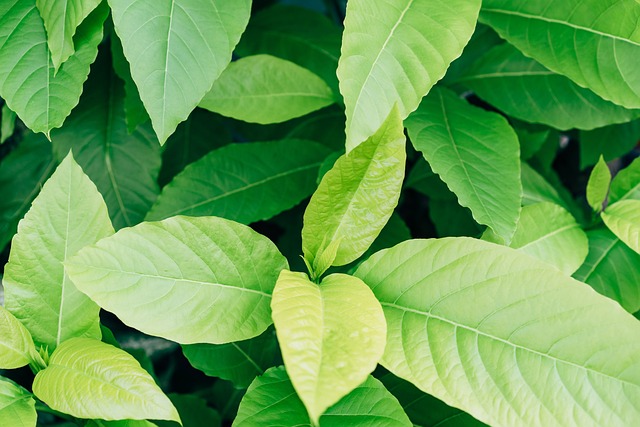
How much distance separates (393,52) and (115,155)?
21.4 inches

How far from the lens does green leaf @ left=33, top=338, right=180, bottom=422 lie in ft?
1.88

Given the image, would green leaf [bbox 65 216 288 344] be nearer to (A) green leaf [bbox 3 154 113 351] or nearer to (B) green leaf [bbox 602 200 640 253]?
(A) green leaf [bbox 3 154 113 351]

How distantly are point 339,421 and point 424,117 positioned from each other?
1.33 ft

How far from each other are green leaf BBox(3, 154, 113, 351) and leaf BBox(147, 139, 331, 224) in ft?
0.53

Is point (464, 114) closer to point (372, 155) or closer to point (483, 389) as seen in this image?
point (372, 155)

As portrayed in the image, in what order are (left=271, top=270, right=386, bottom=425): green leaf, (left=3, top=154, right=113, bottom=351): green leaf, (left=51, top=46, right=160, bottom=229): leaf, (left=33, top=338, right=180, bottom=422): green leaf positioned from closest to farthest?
(left=271, top=270, right=386, bottom=425): green leaf < (left=33, top=338, right=180, bottom=422): green leaf < (left=3, top=154, right=113, bottom=351): green leaf < (left=51, top=46, right=160, bottom=229): leaf

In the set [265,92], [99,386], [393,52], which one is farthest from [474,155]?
[99,386]

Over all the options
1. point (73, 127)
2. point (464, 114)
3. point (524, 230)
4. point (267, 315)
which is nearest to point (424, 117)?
point (464, 114)

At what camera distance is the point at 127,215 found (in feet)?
3.19

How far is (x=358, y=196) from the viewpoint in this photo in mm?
650

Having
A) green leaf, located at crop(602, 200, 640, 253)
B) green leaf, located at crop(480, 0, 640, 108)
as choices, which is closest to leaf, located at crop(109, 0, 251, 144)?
green leaf, located at crop(480, 0, 640, 108)

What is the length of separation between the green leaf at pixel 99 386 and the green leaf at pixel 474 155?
39cm

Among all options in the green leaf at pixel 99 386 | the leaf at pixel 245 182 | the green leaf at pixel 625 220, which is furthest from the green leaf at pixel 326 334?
the green leaf at pixel 625 220

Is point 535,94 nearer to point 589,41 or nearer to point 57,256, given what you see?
point 589,41
